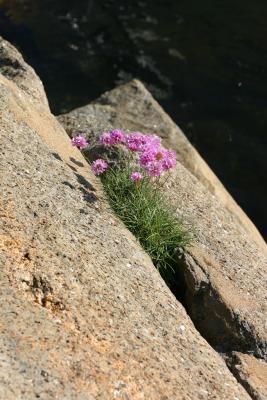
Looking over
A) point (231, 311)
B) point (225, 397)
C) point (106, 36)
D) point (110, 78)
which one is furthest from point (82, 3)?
point (225, 397)

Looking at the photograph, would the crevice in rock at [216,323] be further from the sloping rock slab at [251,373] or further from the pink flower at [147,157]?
the pink flower at [147,157]

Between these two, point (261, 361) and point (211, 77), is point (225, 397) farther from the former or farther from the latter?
point (211, 77)

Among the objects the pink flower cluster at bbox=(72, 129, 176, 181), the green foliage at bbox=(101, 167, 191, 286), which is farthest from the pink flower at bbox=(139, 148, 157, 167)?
the green foliage at bbox=(101, 167, 191, 286)

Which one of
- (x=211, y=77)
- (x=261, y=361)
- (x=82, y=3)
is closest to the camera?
(x=261, y=361)

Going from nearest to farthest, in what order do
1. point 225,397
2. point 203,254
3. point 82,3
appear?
point 225,397, point 203,254, point 82,3

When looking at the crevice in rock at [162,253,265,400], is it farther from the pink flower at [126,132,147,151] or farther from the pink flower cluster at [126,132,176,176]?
the pink flower at [126,132,147,151]

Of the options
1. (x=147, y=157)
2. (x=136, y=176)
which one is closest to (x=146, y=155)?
(x=147, y=157)
